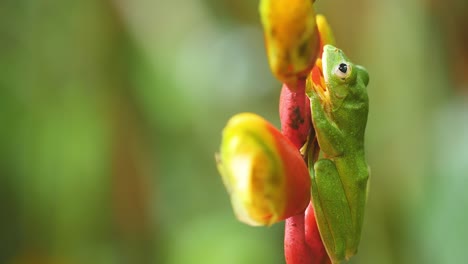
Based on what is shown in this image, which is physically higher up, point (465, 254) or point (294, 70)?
point (294, 70)

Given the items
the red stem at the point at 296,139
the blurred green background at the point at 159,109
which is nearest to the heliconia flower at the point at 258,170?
the red stem at the point at 296,139

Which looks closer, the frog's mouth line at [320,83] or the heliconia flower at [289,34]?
the heliconia flower at [289,34]

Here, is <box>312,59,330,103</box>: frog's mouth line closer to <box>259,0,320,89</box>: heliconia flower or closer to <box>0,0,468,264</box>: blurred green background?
<box>259,0,320,89</box>: heliconia flower

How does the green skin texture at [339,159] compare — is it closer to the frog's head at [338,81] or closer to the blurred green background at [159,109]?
the frog's head at [338,81]

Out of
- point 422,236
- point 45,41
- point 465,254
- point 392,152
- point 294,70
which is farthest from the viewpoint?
point 45,41

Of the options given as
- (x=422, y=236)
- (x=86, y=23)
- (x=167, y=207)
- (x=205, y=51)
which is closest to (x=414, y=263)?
(x=422, y=236)

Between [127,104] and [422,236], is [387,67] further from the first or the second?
[127,104]

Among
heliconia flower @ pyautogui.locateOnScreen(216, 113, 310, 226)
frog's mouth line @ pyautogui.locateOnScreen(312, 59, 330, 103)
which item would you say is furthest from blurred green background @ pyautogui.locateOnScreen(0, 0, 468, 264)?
heliconia flower @ pyautogui.locateOnScreen(216, 113, 310, 226)
